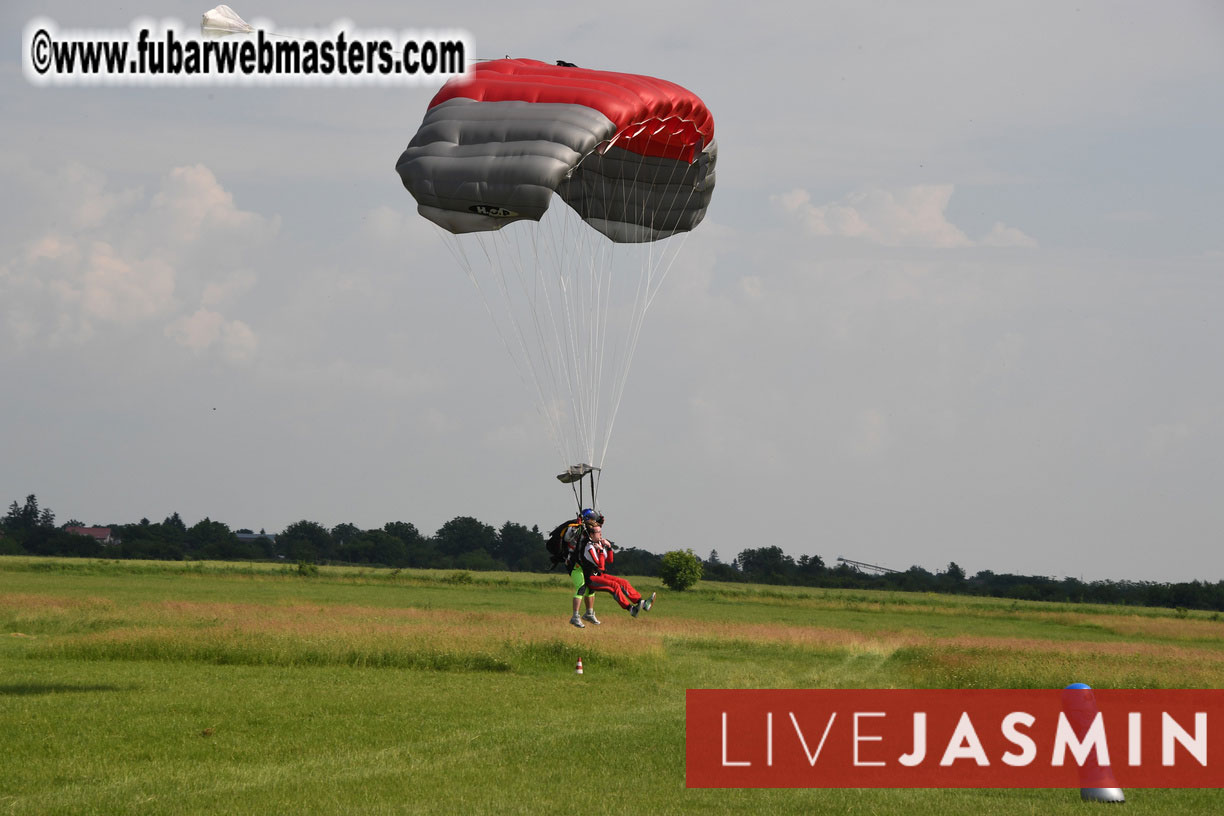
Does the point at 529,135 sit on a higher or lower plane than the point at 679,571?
higher

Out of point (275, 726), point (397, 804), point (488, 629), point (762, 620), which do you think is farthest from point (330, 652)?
point (762, 620)

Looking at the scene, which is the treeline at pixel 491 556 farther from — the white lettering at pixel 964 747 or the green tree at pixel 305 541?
the white lettering at pixel 964 747

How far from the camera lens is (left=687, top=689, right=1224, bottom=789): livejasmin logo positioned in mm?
15312

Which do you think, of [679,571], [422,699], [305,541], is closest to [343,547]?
[305,541]

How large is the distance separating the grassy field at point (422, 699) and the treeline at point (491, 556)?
6016 centimetres

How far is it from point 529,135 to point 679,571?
5903 centimetres

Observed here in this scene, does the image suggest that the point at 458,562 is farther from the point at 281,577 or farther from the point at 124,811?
the point at 124,811

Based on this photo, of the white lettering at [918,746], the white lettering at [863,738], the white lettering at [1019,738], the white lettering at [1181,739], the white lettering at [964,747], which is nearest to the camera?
the white lettering at [863,738]

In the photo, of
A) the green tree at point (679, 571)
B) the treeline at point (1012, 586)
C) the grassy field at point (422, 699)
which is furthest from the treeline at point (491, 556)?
the grassy field at point (422, 699)

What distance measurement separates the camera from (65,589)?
52156 mm

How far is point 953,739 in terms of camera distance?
19.1 m

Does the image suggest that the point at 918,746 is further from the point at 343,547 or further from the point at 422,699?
the point at 343,547

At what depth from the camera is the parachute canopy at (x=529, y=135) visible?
53.3ft

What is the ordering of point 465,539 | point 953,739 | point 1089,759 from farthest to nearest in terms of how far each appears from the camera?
point 465,539 → point 953,739 → point 1089,759
